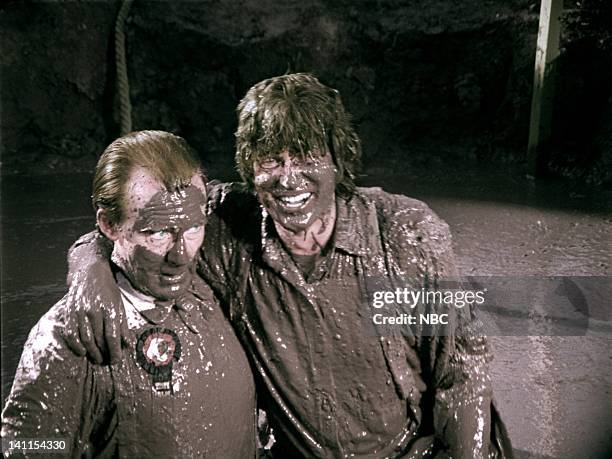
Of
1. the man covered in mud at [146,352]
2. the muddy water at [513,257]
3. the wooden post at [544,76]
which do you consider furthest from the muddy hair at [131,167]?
the wooden post at [544,76]

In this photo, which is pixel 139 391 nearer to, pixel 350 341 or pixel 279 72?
pixel 350 341

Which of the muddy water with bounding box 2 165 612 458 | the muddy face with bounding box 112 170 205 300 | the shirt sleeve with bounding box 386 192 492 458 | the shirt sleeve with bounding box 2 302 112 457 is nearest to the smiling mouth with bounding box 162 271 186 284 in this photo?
the muddy face with bounding box 112 170 205 300

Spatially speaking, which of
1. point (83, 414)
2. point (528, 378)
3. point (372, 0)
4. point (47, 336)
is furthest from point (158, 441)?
point (372, 0)

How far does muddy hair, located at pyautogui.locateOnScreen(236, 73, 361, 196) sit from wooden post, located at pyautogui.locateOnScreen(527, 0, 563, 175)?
551 centimetres

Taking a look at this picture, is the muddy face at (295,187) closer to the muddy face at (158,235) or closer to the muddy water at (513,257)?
the muddy face at (158,235)

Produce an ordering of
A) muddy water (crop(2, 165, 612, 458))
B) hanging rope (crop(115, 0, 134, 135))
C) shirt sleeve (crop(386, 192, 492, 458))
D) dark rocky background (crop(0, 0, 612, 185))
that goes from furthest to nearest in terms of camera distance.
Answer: dark rocky background (crop(0, 0, 612, 185)) < hanging rope (crop(115, 0, 134, 135)) < muddy water (crop(2, 165, 612, 458)) < shirt sleeve (crop(386, 192, 492, 458))

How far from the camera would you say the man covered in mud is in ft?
6.43

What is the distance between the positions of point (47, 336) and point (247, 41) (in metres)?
7.07

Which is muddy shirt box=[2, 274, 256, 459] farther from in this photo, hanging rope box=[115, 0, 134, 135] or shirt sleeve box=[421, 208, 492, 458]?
hanging rope box=[115, 0, 134, 135]

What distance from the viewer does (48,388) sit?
1.95 meters

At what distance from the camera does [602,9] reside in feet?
24.1

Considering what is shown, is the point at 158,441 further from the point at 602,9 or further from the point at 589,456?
the point at 602,9

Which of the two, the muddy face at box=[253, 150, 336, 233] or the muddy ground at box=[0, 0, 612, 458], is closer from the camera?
the muddy face at box=[253, 150, 336, 233]

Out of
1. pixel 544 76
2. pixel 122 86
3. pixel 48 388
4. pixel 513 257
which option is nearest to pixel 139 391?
pixel 48 388
